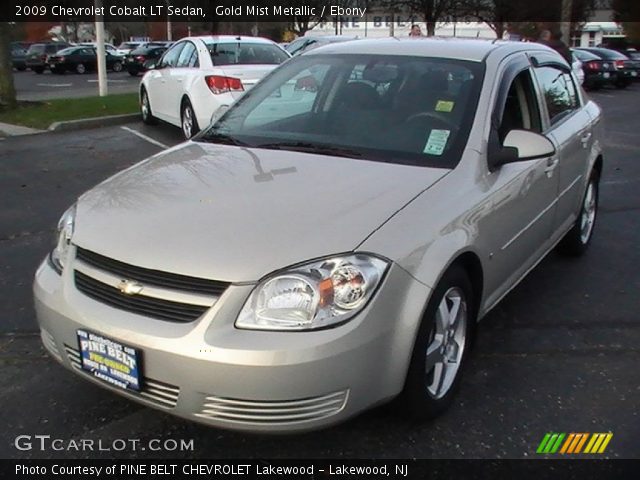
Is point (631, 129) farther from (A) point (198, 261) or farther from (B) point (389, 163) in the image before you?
(A) point (198, 261)

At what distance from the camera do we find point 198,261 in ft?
8.02

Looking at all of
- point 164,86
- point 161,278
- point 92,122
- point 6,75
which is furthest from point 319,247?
point 6,75

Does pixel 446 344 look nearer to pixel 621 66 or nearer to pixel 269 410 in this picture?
pixel 269 410

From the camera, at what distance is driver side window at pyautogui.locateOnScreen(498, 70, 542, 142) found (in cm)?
368

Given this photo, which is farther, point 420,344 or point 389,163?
point 389,163

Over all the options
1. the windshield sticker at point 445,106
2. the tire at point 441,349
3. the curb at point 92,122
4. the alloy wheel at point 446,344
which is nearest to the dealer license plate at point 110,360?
the tire at point 441,349

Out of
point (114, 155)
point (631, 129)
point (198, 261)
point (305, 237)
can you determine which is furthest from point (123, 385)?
point (631, 129)

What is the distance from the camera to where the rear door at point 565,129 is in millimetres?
4223

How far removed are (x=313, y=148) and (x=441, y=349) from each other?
1213 millimetres

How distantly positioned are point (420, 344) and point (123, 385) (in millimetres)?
1160

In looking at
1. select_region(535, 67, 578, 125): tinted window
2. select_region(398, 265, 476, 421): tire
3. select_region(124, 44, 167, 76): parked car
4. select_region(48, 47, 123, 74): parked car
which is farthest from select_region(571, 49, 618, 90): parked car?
select_region(48, 47, 123, 74): parked car

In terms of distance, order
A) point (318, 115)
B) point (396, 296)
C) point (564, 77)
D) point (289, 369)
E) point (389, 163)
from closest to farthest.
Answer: point (289, 369) → point (396, 296) → point (389, 163) → point (318, 115) → point (564, 77)

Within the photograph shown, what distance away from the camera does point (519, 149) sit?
3.34 m

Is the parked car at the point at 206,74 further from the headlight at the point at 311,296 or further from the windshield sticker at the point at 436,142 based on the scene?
the headlight at the point at 311,296
